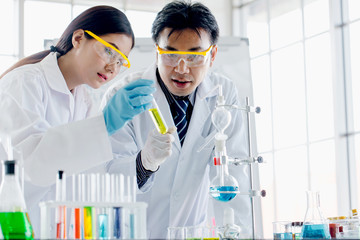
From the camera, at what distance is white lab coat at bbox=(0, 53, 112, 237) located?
1844 mm

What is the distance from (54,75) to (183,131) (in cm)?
83

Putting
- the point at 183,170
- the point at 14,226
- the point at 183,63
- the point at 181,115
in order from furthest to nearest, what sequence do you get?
the point at 181,115
the point at 183,170
the point at 183,63
the point at 14,226

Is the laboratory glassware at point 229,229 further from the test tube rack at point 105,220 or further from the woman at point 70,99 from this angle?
the woman at point 70,99

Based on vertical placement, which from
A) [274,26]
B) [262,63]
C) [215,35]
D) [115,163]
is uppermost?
[274,26]

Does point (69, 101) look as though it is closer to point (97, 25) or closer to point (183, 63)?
point (97, 25)

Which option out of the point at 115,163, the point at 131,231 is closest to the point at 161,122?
the point at 115,163

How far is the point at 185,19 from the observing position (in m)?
2.54

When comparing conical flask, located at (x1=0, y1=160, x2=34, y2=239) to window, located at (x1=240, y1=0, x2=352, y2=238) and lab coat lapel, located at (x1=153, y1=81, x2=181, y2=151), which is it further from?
window, located at (x1=240, y1=0, x2=352, y2=238)

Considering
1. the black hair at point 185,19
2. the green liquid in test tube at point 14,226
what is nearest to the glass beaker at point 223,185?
the green liquid in test tube at point 14,226

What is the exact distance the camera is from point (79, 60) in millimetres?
2367

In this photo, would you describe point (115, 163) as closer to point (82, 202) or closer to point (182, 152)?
point (182, 152)

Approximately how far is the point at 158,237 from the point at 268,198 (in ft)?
11.7

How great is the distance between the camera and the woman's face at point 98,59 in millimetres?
2338

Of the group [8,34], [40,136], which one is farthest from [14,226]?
[8,34]
